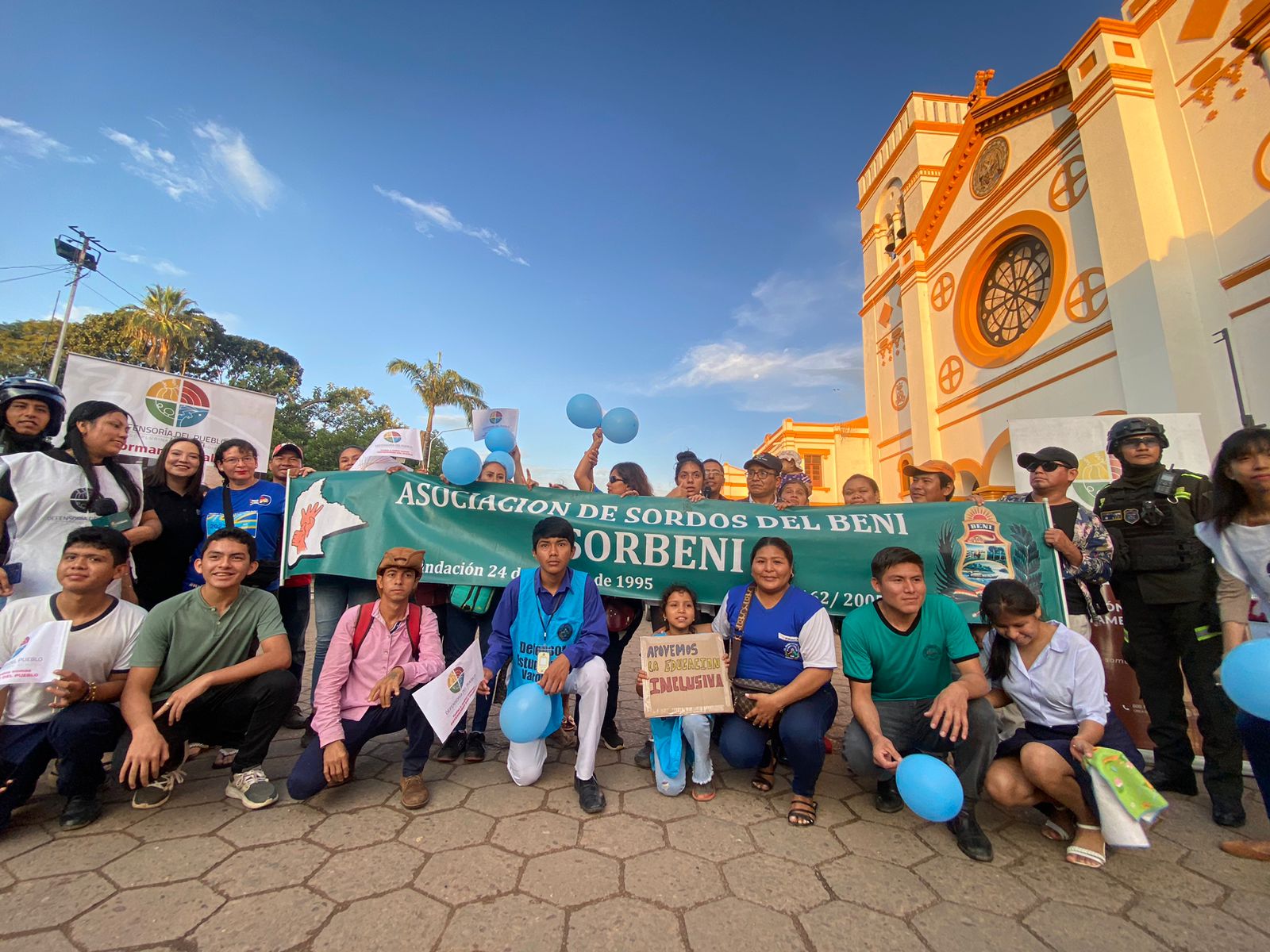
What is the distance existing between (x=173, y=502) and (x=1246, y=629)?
5.66m

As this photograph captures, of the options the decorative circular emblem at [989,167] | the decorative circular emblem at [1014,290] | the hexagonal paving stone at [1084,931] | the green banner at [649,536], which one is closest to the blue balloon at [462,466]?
the green banner at [649,536]

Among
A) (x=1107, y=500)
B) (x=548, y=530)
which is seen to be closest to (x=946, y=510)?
(x=1107, y=500)

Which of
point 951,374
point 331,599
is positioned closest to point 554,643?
point 331,599

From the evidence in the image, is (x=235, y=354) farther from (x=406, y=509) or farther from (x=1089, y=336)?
(x=1089, y=336)

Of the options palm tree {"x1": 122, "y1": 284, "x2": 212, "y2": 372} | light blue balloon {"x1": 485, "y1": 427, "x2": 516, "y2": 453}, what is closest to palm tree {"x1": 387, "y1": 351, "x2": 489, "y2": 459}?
palm tree {"x1": 122, "y1": 284, "x2": 212, "y2": 372}

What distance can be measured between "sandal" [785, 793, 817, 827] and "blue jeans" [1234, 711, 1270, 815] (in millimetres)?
1828

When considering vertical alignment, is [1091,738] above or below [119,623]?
below

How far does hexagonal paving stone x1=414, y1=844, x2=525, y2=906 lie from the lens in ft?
6.14

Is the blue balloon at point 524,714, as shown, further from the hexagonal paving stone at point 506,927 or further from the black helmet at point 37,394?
the black helmet at point 37,394

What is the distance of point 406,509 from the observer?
369cm

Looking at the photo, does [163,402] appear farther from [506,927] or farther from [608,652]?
[506,927]

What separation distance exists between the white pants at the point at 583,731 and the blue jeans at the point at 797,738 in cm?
67

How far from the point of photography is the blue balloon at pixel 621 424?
176 inches

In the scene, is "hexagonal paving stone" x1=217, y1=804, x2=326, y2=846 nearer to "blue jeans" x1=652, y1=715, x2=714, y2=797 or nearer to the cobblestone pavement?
the cobblestone pavement
